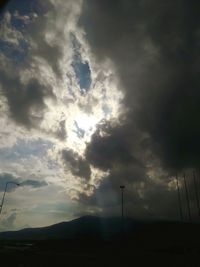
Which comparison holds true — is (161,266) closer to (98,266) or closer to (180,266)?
(180,266)

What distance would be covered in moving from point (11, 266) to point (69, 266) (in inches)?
284

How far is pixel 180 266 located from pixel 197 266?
2303 millimetres

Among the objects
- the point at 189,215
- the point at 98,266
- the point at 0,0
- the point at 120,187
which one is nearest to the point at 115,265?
the point at 98,266

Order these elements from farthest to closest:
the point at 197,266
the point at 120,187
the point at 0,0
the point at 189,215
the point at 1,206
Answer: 1. the point at 189,215
2. the point at 120,187
3. the point at 1,206
4. the point at 197,266
5. the point at 0,0

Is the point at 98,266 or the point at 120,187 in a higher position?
the point at 120,187

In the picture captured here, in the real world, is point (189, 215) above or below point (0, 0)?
above

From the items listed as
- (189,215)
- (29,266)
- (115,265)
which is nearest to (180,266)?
(115,265)

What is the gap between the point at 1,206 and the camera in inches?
2410

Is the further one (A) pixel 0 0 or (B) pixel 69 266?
(B) pixel 69 266

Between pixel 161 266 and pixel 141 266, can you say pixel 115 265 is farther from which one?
pixel 161 266

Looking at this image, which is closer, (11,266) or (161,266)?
(11,266)

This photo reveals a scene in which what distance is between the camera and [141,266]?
34.7 meters

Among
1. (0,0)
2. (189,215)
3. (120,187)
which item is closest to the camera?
(0,0)

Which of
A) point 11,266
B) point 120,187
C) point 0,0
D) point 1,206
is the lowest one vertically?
point 11,266
